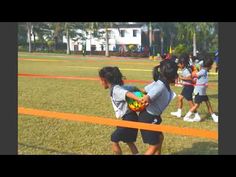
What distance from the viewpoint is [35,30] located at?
7169 centimetres

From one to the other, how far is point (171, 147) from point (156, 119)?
4.61 feet

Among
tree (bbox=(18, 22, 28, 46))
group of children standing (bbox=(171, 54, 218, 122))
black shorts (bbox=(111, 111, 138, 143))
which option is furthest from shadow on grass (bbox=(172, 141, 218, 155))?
tree (bbox=(18, 22, 28, 46))

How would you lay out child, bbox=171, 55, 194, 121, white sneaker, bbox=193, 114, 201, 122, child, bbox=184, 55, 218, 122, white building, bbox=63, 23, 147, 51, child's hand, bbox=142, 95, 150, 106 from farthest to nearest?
white building, bbox=63, 23, 147, 51 < child, bbox=171, 55, 194, 121 < child, bbox=184, 55, 218, 122 < white sneaker, bbox=193, 114, 201, 122 < child's hand, bbox=142, 95, 150, 106

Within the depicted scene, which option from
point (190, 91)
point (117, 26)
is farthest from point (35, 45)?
point (190, 91)

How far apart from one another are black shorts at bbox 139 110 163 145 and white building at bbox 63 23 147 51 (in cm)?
6529

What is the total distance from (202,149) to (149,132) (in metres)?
1.75

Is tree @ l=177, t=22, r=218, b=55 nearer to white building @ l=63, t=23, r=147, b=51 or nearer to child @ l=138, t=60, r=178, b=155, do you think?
white building @ l=63, t=23, r=147, b=51

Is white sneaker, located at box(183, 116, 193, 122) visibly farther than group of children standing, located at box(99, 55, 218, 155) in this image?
Yes

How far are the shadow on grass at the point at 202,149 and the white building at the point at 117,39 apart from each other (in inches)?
2513

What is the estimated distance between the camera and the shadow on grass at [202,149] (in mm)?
6465

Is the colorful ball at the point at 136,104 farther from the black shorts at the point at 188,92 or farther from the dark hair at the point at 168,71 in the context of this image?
the black shorts at the point at 188,92

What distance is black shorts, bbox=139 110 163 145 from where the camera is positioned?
538 cm

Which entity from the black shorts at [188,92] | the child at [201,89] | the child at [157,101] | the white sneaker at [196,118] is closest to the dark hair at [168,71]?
the child at [157,101]

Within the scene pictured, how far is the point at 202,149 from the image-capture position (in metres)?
6.74
